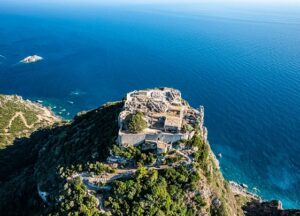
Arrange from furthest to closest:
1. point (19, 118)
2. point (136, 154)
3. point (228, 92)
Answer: point (228, 92)
point (19, 118)
point (136, 154)

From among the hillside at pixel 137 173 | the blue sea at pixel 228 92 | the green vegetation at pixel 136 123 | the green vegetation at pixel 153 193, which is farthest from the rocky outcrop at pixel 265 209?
the green vegetation at pixel 136 123

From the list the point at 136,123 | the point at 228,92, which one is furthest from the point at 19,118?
the point at 228,92

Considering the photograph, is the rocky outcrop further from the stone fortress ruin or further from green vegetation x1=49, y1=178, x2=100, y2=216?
green vegetation x1=49, y1=178, x2=100, y2=216

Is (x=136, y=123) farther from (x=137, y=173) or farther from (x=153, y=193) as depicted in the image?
(x=153, y=193)

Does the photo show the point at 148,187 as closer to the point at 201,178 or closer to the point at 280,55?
the point at 201,178

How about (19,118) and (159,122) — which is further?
(19,118)

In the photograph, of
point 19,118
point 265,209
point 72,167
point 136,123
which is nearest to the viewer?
point 136,123

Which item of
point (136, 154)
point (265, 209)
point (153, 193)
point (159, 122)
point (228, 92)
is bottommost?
point (265, 209)

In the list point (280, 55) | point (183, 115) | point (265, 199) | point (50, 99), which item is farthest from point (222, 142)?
point (280, 55)

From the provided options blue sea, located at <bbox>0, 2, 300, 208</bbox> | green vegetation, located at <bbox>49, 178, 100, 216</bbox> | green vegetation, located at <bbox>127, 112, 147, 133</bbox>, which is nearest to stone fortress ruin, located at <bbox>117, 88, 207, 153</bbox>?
green vegetation, located at <bbox>127, 112, 147, 133</bbox>
